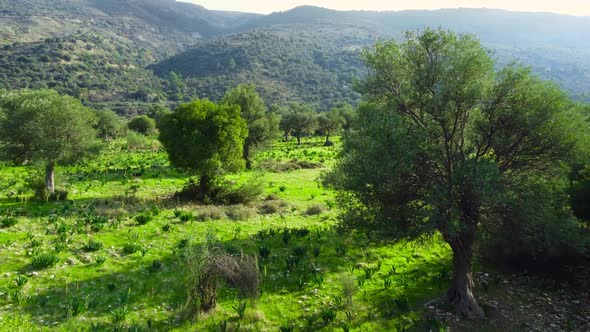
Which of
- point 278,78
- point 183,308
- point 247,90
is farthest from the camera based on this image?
point 278,78

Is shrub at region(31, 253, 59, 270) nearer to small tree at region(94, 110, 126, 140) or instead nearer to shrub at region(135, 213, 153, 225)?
shrub at region(135, 213, 153, 225)

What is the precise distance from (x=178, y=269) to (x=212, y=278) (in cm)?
319

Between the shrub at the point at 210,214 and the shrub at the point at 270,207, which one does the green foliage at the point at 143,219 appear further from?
the shrub at the point at 270,207

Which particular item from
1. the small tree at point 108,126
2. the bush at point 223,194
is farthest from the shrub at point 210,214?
the small tree at point 108,126

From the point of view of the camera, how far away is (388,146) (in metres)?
10.7

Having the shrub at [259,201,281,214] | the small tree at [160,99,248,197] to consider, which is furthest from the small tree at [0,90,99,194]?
the shrub at [259,201,281,214]

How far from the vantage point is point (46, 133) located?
20375mm

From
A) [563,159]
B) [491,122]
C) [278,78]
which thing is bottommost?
[278,78]

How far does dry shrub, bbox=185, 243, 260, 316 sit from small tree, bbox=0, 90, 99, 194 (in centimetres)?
1502

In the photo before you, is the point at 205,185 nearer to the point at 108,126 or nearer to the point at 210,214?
the point at 210,214

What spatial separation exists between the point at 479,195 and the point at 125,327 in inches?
407

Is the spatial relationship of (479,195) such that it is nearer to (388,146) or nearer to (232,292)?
(388,146)

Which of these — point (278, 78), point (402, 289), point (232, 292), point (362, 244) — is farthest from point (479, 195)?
point (278, 78)

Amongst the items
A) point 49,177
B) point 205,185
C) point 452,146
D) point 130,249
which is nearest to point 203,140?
point 205,185
